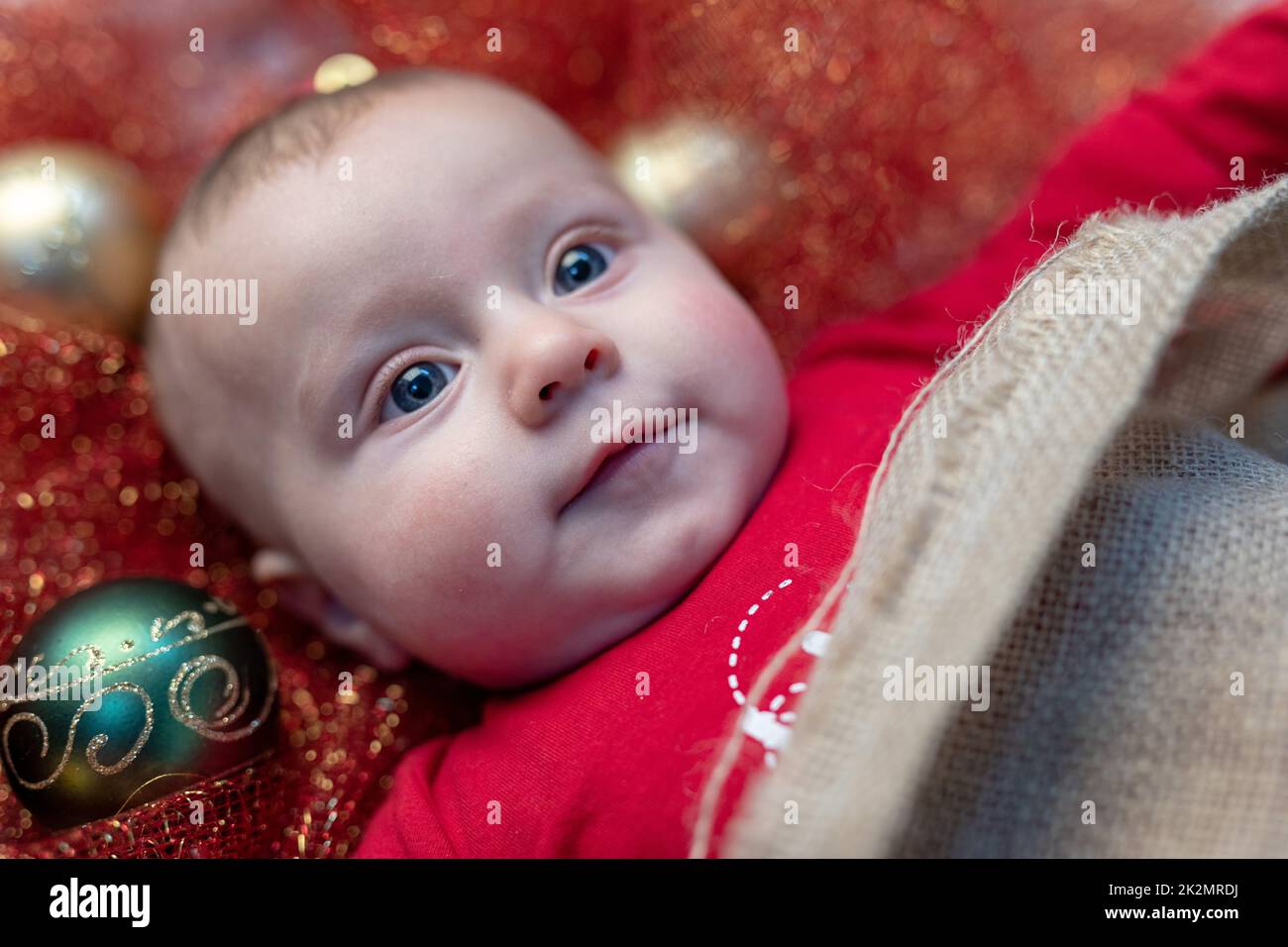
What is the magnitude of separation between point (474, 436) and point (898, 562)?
0.36m

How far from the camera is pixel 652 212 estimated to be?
1.18 meters

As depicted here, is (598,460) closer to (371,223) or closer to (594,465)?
(594,465)

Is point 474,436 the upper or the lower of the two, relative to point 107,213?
lower

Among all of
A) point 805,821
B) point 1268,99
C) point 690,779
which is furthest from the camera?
point 1268,99

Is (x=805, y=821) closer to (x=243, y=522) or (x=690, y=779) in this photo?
(x=690, y=779)

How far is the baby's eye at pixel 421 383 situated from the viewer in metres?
0.93

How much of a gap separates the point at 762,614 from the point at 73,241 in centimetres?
81

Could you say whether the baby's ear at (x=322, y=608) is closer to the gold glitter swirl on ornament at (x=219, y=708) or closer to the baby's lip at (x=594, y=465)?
the gold glitter swirl on ornament at (x=219, y=708)

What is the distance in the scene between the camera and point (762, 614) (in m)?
0.85

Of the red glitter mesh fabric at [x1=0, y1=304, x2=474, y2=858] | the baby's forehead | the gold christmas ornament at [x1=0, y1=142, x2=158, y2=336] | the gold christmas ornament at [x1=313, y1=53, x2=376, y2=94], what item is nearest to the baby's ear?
the red glitter mesh fabric at [x1=0, y1=304, x2=474, y2=858]

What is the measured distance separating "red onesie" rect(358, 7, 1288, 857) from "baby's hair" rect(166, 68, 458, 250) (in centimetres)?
50

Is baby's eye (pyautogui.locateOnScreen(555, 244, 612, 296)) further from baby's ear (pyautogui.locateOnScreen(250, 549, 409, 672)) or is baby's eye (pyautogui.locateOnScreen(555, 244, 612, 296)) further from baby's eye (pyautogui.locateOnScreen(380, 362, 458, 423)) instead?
baby's ear (pyautogui.locateOnScreen(250, 549, 409, 672))

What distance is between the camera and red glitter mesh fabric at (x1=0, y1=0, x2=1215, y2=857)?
3.76 ft

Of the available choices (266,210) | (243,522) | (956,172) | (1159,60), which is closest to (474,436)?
(266,210)
